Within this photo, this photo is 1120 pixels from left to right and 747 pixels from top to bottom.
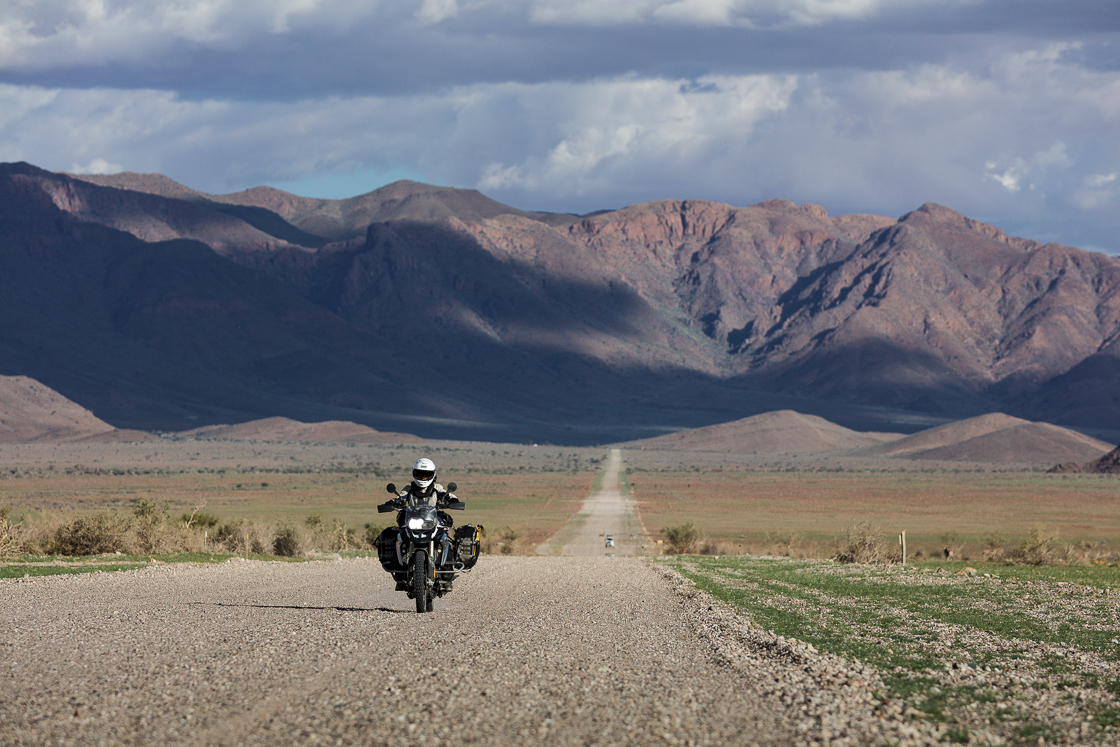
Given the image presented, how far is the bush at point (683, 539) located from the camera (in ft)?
124

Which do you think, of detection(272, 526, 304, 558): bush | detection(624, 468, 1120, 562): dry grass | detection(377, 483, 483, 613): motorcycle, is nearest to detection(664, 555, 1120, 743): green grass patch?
detection(377, 483, 483, 613): motorcycle

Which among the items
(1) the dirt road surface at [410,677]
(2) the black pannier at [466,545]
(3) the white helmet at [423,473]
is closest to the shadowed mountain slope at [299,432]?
(1) the dirt road surface at [410,677]

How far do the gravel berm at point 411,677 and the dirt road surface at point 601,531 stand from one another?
19.9 meters

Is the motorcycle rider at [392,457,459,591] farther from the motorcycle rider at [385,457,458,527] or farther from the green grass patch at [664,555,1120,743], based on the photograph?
the green grass patch at [664,555,1120,743]

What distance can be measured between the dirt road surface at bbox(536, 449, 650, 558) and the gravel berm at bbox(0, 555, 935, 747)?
785 inches

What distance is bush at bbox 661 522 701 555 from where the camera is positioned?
37.8 metres

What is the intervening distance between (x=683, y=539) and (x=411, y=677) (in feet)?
97.8

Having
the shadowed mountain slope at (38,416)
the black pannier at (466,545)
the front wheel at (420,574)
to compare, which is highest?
the shadowed mountain slope at (38,416)

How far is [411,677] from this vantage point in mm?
9078

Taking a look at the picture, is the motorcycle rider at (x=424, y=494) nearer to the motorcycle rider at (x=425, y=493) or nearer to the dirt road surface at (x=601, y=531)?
the motorcycle rider at (x=425, y=493)

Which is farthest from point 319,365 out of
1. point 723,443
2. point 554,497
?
point 554,497

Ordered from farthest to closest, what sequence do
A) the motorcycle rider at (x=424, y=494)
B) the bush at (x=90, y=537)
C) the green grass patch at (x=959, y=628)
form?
the bush at (x=90, y=537)
the motorcycle rider at (x=424, y=494)
the green grass patch at (x=959, y=628)

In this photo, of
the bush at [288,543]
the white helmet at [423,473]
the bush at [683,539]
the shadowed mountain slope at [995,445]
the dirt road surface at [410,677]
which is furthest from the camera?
the shadowed mountain slope at [995,445]

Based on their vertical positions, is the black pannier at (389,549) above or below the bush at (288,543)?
above
